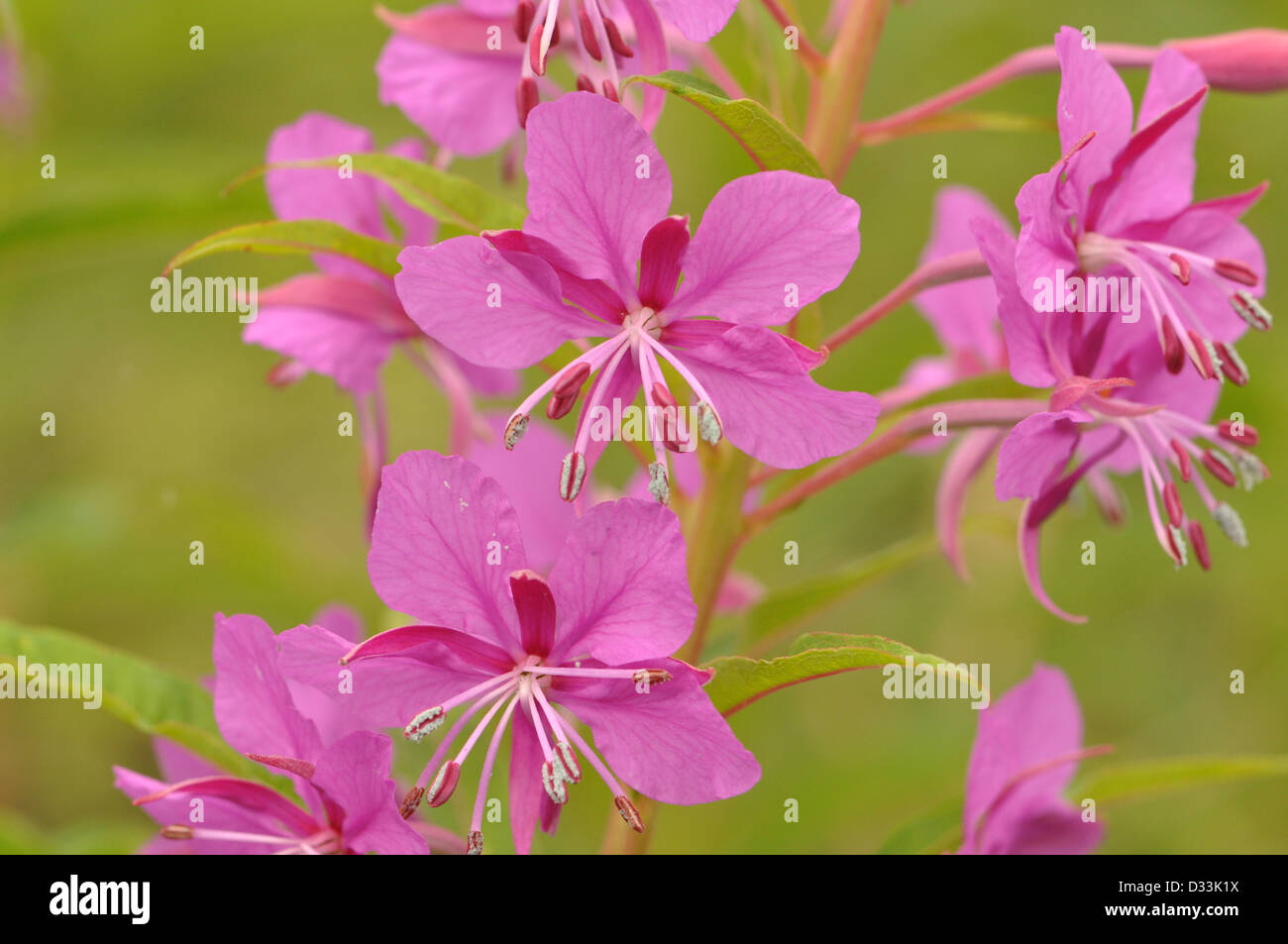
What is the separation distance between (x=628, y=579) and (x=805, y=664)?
22cm

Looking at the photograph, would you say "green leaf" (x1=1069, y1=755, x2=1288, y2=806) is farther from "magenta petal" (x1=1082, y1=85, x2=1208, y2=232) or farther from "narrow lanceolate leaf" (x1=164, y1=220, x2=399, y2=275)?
"narrow lanceolate leaf" (x1=164, y1=220, x2=399, y2=275)

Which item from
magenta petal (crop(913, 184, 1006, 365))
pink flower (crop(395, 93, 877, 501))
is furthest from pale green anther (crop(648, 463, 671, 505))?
magenta petal (crop(913, 184, 1006, 365))

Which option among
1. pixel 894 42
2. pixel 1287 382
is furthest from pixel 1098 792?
pixel 894 42

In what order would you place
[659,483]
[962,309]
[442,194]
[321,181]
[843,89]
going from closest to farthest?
[659,483] < [442,194] < [843,89] < [321,181] < [962,309]

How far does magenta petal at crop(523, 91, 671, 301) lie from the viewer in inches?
48.3

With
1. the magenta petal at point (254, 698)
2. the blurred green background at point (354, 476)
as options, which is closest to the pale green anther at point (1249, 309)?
the blurred green background at point (354, 476)

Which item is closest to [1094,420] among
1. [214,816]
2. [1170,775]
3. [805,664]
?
[805,664]

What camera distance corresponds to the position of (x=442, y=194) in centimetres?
149

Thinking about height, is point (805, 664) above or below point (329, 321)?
below

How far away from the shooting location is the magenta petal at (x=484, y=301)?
50.5 inches

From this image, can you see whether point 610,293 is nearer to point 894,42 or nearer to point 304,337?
point 304,337

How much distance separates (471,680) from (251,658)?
275 millimetres

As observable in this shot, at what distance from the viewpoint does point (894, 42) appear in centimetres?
389

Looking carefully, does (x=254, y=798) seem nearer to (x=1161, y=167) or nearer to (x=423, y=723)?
(x=423, y=723)
